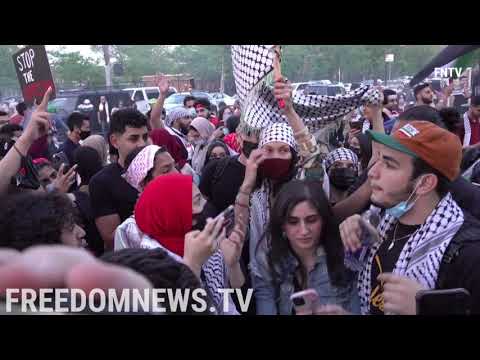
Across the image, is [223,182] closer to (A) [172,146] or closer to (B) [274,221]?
(B) [274,221]

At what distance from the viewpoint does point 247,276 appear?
240 centimetres

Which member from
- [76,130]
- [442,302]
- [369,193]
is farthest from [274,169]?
[76,130]

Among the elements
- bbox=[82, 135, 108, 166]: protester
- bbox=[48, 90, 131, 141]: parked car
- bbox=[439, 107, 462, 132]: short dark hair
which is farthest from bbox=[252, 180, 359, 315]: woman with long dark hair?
bbox=[48, 90, 131, 141]: parked car

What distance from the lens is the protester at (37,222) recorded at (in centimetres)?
144

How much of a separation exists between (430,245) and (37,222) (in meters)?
1.23

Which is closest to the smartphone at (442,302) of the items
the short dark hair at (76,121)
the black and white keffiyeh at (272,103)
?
the black and white keffiyeh at (272,103)

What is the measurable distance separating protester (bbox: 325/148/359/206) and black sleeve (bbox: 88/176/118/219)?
1.29m

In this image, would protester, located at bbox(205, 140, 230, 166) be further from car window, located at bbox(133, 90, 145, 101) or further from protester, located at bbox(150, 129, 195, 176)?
car window, located at bbox(133, 90, 145, 101)

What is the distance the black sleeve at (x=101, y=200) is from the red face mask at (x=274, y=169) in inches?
34.8

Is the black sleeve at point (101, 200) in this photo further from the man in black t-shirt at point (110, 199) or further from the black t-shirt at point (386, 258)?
the black t-shirt at point (386, 258)

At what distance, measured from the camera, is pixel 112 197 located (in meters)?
3.08

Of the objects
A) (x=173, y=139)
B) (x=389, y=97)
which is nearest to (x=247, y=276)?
(x=173, y=139)
